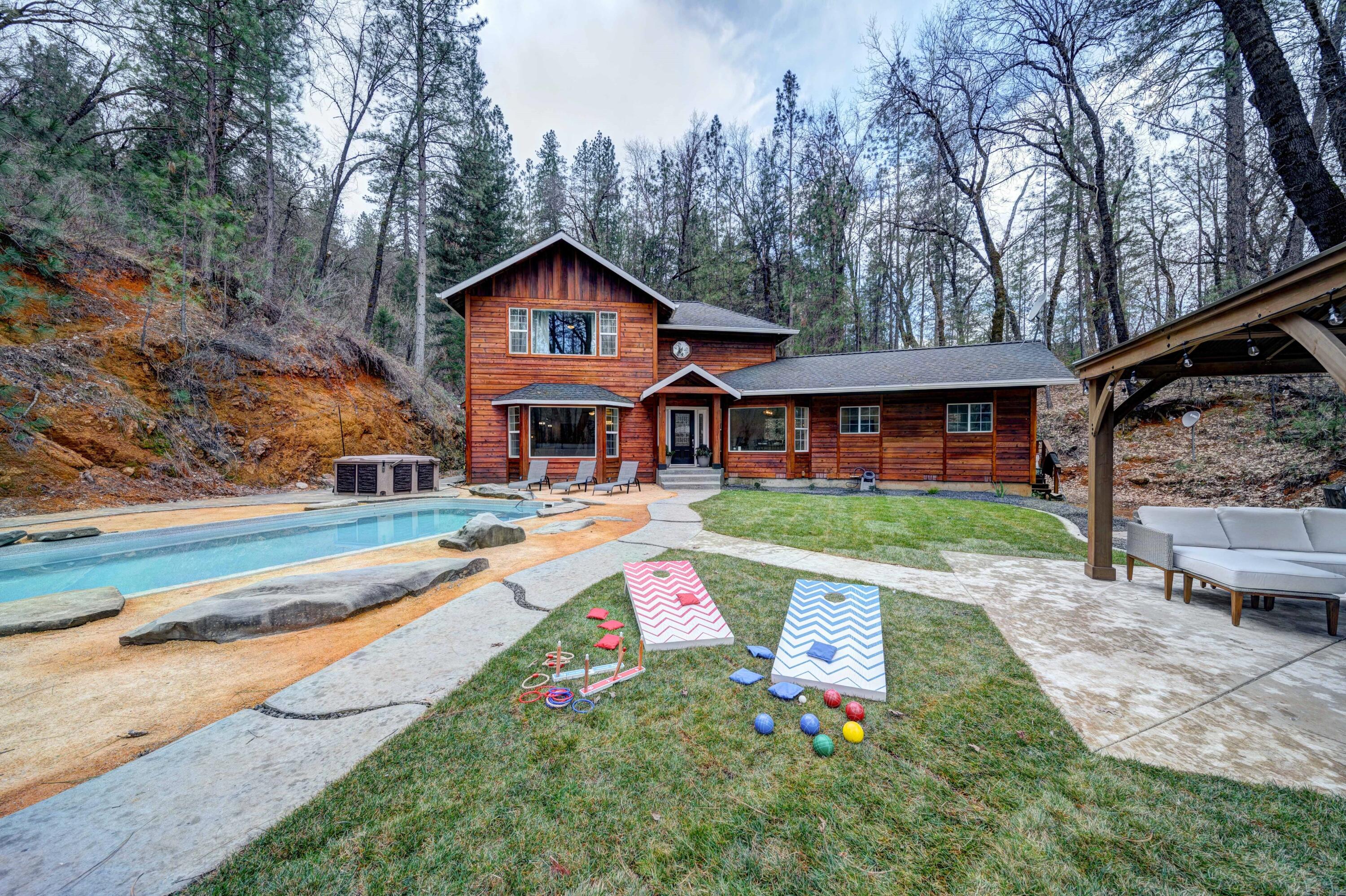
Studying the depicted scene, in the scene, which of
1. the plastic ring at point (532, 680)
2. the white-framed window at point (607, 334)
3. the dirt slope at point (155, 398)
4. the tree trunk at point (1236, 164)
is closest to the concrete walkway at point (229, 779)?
the plastic ring at point (532, 680)

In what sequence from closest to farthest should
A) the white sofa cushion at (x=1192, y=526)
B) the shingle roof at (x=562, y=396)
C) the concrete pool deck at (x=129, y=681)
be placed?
the concrete pool deck at (x=129, y=681) → the white sofa cushion at (x=1192, y=526) → the shingle roof at (x=562, y=396)

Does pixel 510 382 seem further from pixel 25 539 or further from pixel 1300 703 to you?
pixel 1300 703

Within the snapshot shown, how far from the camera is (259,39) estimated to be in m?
11.6

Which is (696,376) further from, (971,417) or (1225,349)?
(1225,349)

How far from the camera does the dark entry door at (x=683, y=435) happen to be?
1504cm

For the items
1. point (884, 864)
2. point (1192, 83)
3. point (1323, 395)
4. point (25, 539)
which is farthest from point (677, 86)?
point (884, 864)

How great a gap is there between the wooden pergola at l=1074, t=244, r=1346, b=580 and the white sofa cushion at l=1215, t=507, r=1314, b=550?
1.00 m

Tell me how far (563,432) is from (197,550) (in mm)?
7980

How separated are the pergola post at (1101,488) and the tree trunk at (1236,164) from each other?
15.2ft

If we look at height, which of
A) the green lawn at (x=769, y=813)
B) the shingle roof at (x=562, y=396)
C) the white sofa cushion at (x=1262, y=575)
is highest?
the shingle roof at (x=562, y=396)

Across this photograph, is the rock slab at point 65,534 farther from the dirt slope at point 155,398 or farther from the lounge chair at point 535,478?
the lounge chair at point 535,478

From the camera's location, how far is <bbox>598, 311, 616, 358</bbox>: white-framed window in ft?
46.1

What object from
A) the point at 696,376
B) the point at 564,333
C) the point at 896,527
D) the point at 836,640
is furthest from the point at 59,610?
the point at 696,376

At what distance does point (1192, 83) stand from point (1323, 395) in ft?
29.8
